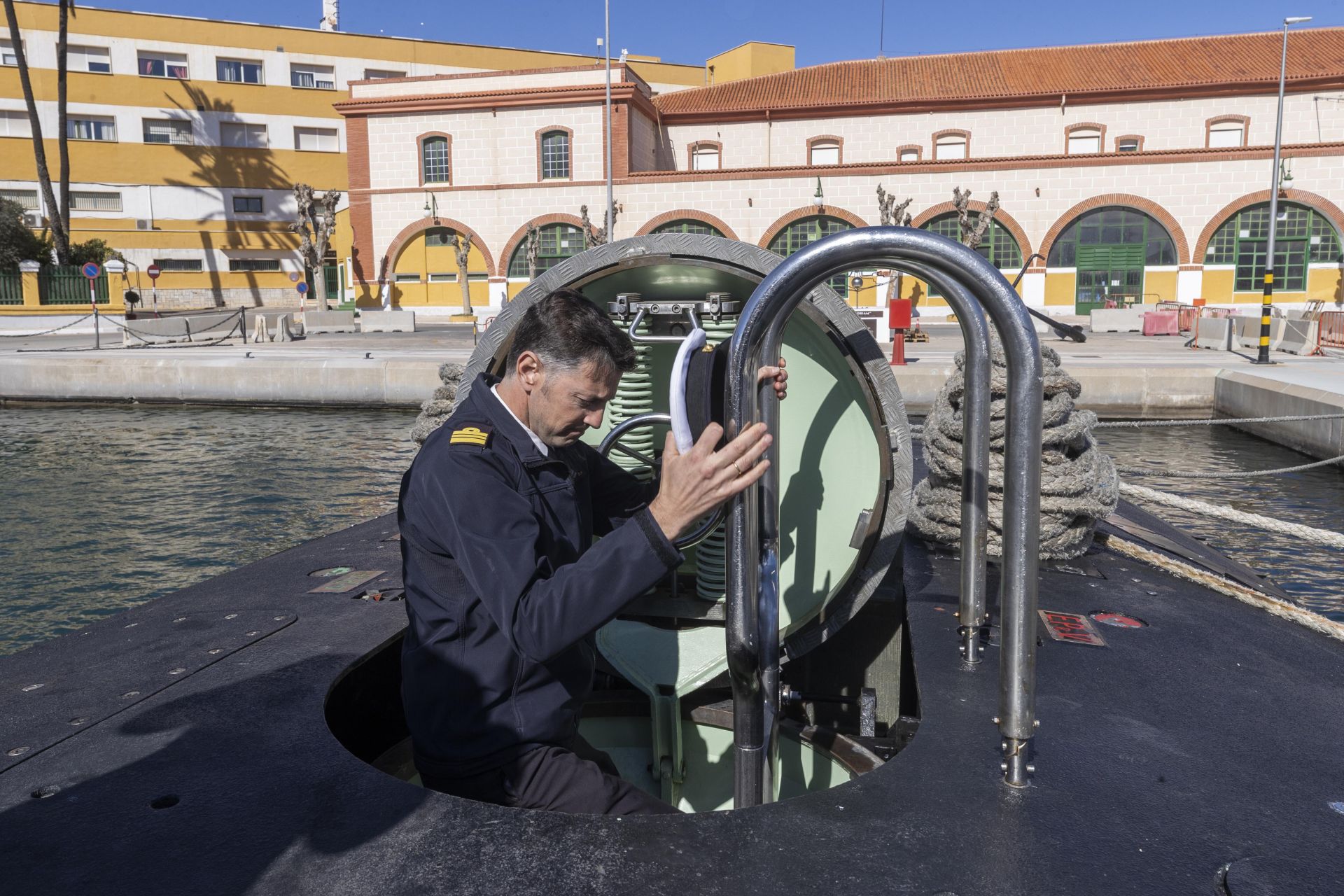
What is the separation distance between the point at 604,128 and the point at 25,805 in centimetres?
3503

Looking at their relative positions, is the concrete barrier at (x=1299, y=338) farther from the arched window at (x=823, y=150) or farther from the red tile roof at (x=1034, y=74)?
the arched window at (x=823, y=150)

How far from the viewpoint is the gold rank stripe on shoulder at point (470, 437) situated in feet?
6.88

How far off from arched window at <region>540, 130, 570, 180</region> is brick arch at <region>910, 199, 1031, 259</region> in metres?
12.4

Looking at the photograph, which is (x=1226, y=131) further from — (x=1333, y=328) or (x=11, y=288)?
(x=11, y=288)

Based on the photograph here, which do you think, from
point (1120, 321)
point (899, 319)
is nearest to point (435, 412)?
point (899, 319)

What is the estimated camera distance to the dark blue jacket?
1.88 metres

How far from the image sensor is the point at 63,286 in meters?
35.0

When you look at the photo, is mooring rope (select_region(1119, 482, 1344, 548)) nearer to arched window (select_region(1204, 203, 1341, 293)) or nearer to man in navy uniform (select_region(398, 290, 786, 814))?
man in navy uniform (select_region(398, 290, 786, 814))

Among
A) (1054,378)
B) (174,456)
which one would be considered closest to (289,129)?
(174,456)

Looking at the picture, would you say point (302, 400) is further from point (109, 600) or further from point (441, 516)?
point (441, 516)

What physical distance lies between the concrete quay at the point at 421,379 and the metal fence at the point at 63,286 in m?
16.5

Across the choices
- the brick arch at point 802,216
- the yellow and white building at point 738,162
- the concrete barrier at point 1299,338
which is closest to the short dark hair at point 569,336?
the concrete barrier at point 1299,338

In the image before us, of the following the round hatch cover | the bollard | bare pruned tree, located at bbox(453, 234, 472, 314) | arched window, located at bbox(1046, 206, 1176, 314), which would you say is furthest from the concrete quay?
bare pruned tree, located at bbox(453, 234, 472, 314)

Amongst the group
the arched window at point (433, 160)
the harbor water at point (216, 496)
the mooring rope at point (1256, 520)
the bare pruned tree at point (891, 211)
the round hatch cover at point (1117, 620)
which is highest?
the arched window at point (433, 160)
